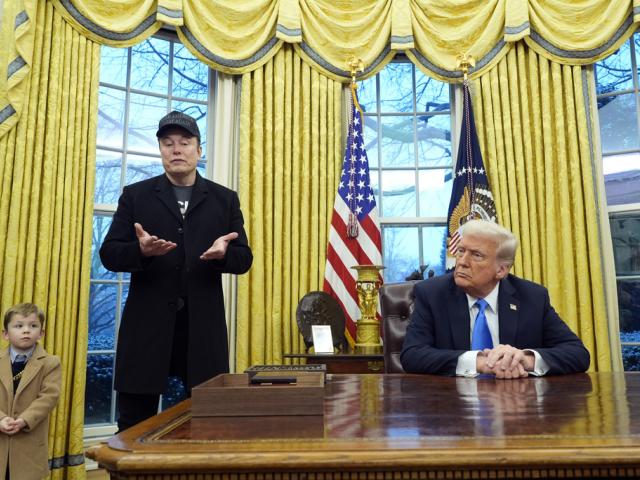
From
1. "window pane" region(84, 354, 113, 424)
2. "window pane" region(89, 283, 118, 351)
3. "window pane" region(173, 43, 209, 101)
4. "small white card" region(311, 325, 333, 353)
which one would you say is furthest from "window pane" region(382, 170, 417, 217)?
"window pane" region(84, 354, 113, 424)

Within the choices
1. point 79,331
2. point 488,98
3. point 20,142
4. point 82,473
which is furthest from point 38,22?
point 488,98

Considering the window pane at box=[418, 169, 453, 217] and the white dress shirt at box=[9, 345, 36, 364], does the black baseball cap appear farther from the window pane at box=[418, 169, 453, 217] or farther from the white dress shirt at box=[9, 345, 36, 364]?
the window pane at box=[418, 169, 453, 217]

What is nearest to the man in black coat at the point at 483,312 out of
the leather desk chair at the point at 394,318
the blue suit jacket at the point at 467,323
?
the blue suit jacket at the point at 467,323

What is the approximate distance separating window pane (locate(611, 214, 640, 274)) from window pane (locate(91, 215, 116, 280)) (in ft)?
11.7

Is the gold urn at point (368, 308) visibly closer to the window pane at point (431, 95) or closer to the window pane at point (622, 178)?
the window pane at point (431, 95)

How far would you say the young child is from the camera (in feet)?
8.07

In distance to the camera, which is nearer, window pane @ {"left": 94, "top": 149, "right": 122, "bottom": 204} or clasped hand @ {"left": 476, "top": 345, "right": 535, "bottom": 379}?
clasped hand @ {"left": 476, "top": 345, "right": 535, "bottom": 379}

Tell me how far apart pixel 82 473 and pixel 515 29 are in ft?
13.5

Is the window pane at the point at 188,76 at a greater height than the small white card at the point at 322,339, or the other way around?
the window pane at the point at 188,76

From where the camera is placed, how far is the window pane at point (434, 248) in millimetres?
4438

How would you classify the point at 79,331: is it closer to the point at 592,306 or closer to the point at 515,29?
the point at 592,306

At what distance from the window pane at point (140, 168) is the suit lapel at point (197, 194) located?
2125 mm

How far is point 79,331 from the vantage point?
3.54 m

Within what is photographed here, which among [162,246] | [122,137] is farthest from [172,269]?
[122,137]
